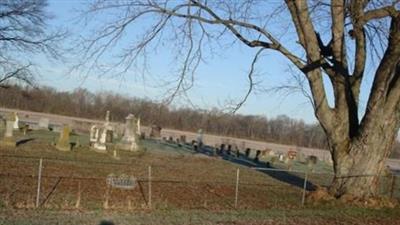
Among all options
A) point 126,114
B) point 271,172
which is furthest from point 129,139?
point 126,114

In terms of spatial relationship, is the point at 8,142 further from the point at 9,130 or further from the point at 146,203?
the point at 146,203

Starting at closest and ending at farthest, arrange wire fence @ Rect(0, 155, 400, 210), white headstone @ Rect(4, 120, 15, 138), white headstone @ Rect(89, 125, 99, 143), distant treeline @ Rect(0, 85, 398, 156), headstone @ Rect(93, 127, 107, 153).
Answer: wire fence @ Rect(0, 155, 400, 210)
white headstone @ Rect(4, 120, 15, 138)
headstone @ Rect(93, 127, 107, 153)
white headstone @ Rect(89, 125, 99, 143)
distant treeline @ Rect(0, 85, 398, 156)

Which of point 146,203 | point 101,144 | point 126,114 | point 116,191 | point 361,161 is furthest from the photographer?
point 126,114

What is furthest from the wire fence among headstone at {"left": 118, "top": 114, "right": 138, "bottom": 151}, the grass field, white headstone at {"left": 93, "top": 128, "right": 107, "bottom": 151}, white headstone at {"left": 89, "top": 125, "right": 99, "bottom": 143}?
headstone at {"left": 118, "top": 114, "right": 138, "bottom": 151}

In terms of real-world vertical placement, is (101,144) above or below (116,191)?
above

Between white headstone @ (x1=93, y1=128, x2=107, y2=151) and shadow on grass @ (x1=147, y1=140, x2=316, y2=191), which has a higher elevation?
white headstone @ (x1=93, y1=128, x2=107, y2=151)

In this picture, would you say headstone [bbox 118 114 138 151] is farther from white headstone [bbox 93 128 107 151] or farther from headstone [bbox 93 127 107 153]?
headstone [bbox 93 127 107 153]

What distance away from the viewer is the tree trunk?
55.2 ft

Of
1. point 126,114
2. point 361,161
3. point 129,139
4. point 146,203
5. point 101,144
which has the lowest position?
point 146,203

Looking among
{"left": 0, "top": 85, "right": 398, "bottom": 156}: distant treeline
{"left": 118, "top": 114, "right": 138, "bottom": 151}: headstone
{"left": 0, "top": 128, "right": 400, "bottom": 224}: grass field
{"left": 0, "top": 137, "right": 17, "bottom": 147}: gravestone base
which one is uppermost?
{"left": 0, "top": 85, "right": 398, "bottom": 156}: distant treeline

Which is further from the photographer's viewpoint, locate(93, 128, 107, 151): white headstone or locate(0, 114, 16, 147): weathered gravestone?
locate(93, 128, 107, 151): white headstone

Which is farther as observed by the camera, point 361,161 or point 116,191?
point 361,161

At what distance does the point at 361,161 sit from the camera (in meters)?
16.9

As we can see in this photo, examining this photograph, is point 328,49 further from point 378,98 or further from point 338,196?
point 338,196
